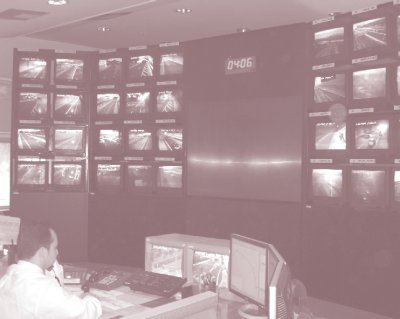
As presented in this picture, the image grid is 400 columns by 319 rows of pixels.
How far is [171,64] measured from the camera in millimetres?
Answer: 6043

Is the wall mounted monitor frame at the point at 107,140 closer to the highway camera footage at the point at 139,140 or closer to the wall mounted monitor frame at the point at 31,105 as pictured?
the highway camera footage at the point at 139,140

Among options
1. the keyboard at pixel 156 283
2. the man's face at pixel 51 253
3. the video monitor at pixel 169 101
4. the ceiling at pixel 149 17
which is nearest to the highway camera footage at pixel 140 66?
the video monitor at pixel 169 101

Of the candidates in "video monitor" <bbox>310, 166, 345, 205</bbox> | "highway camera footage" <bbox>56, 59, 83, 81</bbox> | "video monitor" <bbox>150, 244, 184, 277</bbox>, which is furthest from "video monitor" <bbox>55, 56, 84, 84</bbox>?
"video monitor" <bbox>150, 244, 184, 277</bbox>

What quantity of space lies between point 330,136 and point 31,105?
3671 millimetres

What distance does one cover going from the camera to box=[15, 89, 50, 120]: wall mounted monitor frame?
640 centimetres

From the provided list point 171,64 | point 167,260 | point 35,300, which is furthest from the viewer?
point 171,64

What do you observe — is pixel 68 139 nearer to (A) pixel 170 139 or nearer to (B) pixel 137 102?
(B) pixel 137 102

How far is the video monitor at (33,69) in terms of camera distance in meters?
6.39

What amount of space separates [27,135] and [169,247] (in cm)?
391

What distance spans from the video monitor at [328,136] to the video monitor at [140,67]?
2217 mm

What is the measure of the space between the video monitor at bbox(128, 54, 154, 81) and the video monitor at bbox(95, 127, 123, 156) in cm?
68

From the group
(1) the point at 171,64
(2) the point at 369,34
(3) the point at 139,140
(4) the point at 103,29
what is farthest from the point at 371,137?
(4) the point at 103,29

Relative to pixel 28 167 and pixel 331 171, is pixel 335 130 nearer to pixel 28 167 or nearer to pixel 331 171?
pixel 331 171

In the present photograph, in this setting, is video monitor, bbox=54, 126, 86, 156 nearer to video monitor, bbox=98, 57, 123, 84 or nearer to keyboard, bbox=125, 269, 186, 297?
video monitor, bbox=98, 57, 123, 84
